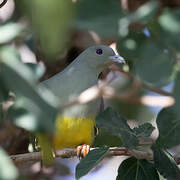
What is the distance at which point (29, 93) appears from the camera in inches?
39.0

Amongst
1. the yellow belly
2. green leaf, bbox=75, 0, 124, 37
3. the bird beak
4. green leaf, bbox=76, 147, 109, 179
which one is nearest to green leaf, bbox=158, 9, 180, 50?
green leaf, bbox=75, 0, 124, 37

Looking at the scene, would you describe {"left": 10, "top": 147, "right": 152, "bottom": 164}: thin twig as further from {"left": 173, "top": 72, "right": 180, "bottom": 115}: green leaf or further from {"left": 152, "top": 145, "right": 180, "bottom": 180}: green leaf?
{"left": 173, "top": 72, "right": 180, "bottom": 115}: green leaf

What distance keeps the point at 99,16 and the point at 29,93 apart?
245 mm

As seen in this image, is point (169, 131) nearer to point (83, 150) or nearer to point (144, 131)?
point (144, 131)

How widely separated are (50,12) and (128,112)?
3141mm

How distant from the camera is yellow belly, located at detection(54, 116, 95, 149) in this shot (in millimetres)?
2498

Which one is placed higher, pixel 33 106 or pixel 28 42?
pixel 33 106

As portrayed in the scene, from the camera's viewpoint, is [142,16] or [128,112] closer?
[142,16]

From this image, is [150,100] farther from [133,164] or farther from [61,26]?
[133,164]

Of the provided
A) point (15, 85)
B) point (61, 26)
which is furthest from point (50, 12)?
point (15, 85)

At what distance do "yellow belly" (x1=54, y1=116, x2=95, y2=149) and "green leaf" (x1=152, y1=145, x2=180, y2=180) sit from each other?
0.65m

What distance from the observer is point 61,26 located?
90 centimetres

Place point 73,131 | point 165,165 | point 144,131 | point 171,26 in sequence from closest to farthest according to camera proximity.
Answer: point 171,26 → point 165,165 → point 144,131 → point 73,131

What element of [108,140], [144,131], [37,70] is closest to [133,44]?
[37,70]
